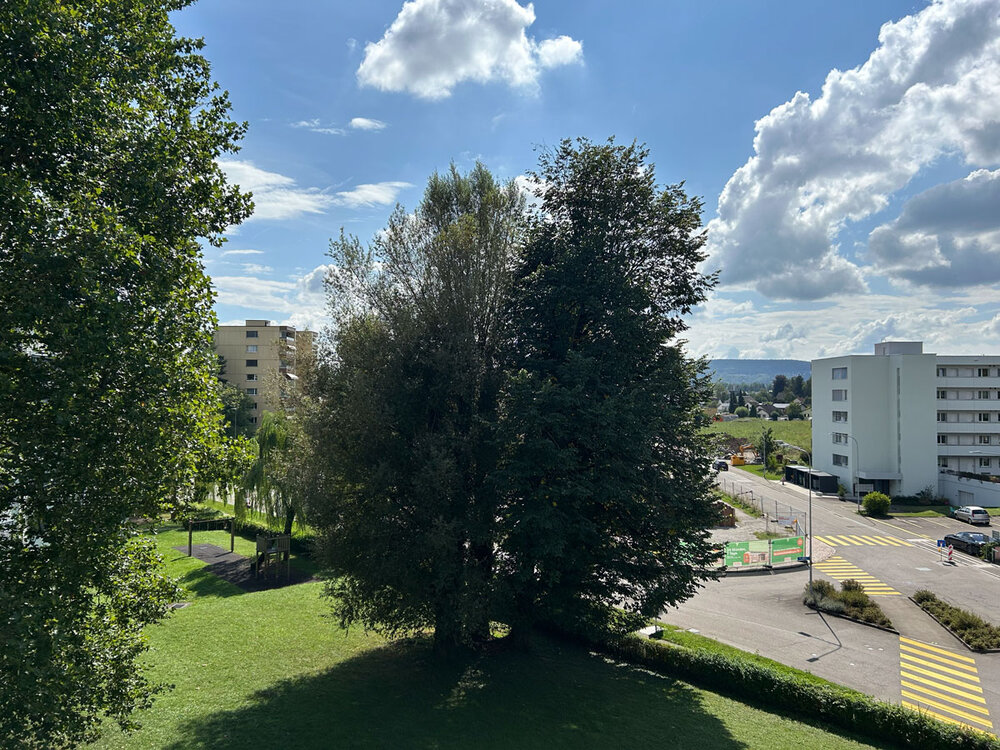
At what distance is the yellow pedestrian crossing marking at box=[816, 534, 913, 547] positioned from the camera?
41.6 meters

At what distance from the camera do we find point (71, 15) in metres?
7.98

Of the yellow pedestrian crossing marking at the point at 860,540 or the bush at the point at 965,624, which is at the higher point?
the bush at the point at 965,624

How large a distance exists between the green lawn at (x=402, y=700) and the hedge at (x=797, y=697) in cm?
70

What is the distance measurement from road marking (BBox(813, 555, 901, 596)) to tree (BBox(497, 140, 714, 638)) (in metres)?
20.2

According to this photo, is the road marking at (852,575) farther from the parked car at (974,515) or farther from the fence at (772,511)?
the parked car at (974,515)

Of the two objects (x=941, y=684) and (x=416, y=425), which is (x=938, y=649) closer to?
(x=941, y=684)

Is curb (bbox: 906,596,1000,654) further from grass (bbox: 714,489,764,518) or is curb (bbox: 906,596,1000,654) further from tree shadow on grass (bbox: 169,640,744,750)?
grass (bbox: 714,489,764,518)

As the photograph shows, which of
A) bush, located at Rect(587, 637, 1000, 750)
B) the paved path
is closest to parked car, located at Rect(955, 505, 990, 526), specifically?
bush, located at Rect(587, 637, 1000, 750)

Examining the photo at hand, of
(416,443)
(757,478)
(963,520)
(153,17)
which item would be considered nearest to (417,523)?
(416,443)

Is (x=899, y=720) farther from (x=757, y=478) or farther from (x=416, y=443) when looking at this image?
(x=757, y=478)

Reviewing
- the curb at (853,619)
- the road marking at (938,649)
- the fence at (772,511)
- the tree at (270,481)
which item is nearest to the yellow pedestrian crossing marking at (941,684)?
the road marking at (938,649)

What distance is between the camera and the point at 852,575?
111 ft

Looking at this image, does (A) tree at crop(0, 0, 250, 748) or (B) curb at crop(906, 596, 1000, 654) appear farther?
(B) curb at crop(906, 596, 1000, 654)

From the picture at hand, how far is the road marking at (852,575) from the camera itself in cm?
3086
